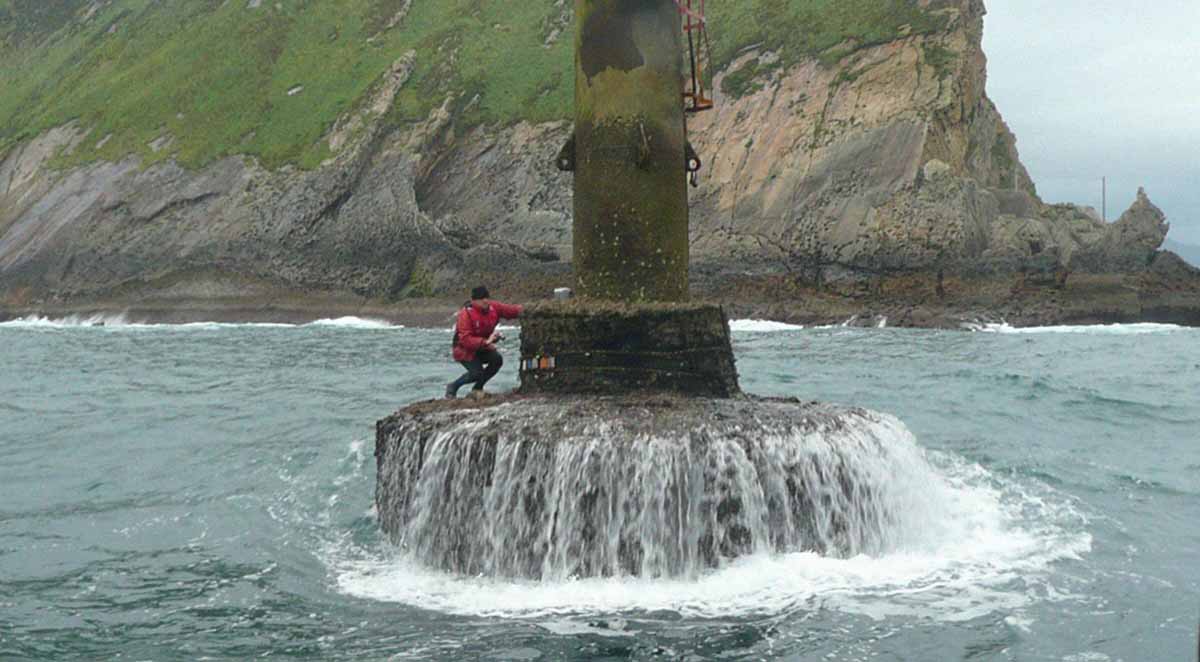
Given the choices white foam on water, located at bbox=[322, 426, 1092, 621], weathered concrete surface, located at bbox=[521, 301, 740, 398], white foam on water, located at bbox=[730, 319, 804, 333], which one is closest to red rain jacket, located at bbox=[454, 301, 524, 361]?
weathered concrete surface, located at bbox=[521, 301, 740, 398]

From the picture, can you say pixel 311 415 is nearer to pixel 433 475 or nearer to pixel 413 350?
pixel 433 475

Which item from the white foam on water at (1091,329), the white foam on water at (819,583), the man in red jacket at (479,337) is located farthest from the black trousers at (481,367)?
the white foam on water at (1091,329)

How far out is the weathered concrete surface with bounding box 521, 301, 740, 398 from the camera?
39.5 ft

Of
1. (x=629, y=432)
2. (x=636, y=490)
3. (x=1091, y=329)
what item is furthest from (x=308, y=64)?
(x=636, y=490)

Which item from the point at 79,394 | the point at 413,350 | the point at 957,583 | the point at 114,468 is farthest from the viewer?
the point at 413,350

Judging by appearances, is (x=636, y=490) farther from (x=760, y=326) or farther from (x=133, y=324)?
(x=133, y=324)

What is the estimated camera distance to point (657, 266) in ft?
41.1

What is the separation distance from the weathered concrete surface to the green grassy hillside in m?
54.2

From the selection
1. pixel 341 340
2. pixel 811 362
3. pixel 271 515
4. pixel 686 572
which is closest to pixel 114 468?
pixel 271 515

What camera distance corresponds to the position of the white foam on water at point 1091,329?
43688 millimetres

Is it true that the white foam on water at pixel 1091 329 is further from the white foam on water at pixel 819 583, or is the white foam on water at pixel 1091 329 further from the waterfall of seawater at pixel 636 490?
the waterfall of seawater at pixel 636 490

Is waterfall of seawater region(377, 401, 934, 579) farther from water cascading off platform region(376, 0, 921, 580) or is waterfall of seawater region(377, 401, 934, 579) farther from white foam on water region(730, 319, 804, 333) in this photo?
white foam on water region(730, 319, 804, 333)

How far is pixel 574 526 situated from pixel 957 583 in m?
3.01

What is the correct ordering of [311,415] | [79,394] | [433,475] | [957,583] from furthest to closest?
[79,394] < [311,415] < [433,475] < [957,583]
